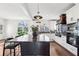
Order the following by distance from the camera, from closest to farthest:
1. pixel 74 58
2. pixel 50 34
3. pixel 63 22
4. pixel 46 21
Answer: pixel 74 58 < pixel 63 22 < pixel 50 34 < pixel 46 21

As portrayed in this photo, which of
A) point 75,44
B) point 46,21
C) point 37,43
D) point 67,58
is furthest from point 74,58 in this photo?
point 46,21

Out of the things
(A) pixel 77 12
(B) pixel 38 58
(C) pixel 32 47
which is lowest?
(C) pixel 32 47

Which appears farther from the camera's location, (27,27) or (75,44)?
(27,27)

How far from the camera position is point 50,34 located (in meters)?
9.44

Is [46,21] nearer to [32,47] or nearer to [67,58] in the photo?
[32,47]

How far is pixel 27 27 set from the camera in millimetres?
10875

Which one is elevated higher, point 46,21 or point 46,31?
point 46,21

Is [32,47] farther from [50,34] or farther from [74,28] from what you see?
[50,34]

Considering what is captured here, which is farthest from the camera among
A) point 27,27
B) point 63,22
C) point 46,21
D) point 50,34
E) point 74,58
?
point 27,27

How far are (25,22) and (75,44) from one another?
25.1 feet

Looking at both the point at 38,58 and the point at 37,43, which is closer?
the point at 38,58

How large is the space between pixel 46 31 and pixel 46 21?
949mm

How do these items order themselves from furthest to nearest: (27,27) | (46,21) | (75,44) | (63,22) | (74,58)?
(27,27), (46,21), (63,22), (75,44), (74,58)

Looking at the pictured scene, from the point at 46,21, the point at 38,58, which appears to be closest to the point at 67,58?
the point at 38,58
